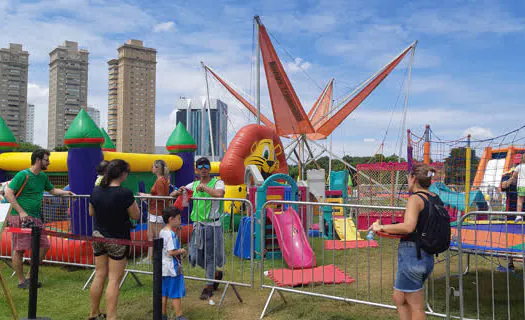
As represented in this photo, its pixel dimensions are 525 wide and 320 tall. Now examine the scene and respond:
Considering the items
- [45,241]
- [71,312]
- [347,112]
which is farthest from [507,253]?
[347,112]

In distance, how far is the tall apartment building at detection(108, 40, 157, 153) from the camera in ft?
328

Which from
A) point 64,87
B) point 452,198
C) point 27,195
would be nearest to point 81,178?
point 27,195

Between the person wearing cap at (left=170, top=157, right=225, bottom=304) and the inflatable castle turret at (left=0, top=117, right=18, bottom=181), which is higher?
the inflatable castle turret at (left=0, top=117, right=18, bottom=181)

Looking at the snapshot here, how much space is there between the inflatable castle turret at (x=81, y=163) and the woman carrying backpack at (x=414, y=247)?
5211mm

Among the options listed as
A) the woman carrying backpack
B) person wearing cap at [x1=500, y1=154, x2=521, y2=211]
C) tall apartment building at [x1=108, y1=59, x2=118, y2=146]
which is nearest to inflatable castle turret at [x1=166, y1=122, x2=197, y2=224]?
person wearing cap at [x1=500, y1=154, x2=521, y2=211]

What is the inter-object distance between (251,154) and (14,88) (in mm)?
95922

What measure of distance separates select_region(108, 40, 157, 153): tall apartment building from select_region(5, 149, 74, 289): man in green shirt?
98251 millimetres

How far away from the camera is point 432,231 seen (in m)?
3.26

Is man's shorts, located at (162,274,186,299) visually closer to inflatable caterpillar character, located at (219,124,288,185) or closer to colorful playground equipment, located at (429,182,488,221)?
colorful playground equipment, located at (429,182,488,221)

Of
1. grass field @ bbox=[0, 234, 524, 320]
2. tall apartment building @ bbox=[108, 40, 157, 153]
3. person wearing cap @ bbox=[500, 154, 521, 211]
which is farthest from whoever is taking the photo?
tall apartment building @ bbox=[108, 40, 157, 153]

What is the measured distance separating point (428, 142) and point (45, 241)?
6970mm

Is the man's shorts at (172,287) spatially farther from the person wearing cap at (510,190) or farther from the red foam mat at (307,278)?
the person wearing cap at (510,190)

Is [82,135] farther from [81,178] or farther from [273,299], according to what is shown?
[273,299]

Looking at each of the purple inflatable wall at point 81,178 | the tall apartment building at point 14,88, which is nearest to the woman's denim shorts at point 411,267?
the purple inflatable wall at point 81,178
